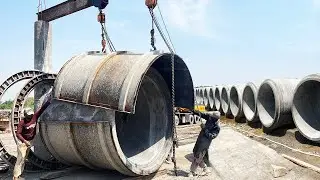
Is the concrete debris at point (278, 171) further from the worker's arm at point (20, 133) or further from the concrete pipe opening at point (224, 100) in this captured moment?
the concrete pipe opening at point (224, 100)

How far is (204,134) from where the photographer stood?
7598 millimetres

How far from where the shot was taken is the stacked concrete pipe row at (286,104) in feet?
37.6

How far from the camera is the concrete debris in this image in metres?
7.58

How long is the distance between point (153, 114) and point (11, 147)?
19.4 ft

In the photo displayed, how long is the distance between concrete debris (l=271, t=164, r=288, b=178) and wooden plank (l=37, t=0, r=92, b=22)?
852 centimetres

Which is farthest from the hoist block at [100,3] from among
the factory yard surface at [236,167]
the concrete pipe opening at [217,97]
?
the concrete pipe opening at [217,97]

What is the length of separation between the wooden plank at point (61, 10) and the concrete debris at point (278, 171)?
28.0ft

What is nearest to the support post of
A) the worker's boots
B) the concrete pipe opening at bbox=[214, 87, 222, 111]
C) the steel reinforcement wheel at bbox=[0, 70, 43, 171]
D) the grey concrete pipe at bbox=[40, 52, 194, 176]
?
the steel reinforcement wheel at bbox=[0, 70, 43, 171]

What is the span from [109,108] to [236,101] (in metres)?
13.8

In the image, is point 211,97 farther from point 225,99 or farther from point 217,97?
point 225,99

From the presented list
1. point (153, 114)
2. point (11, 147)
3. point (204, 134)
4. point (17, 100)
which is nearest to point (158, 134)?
point (153, 114)

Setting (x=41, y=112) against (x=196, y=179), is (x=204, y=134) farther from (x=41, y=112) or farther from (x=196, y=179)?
(x=41, y=112)

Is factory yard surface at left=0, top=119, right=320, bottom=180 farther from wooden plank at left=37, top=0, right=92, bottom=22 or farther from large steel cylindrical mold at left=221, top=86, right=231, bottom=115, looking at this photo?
large steel cylindrical mold at left=221, top=86, right=231, bottom=115

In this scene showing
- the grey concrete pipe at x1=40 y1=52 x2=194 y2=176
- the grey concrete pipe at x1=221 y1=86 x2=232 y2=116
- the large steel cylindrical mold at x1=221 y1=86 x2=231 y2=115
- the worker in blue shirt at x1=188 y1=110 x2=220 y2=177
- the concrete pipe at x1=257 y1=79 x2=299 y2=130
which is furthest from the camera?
the large steel cylindrical mold at x1=221 y1=86 x2=231 y2=115
